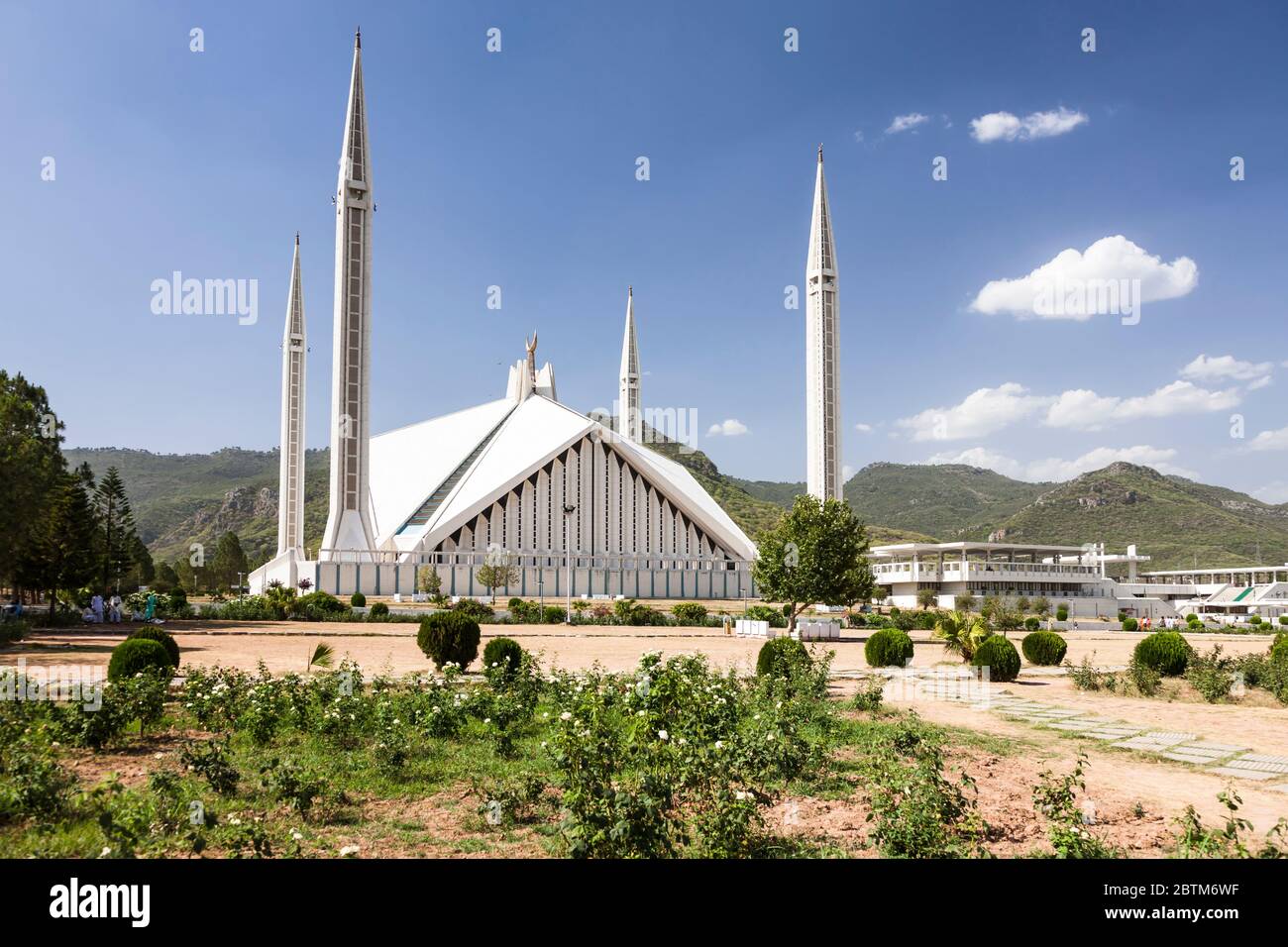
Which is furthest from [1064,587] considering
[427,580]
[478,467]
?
[427,580]

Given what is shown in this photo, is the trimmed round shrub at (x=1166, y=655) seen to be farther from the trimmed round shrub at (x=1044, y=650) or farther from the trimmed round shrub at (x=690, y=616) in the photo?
the trimmed round shrub at (x=690, y=616)

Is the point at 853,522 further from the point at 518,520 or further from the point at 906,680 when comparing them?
the point at 518,520

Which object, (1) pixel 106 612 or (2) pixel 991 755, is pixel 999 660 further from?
(1) pixel 106 612

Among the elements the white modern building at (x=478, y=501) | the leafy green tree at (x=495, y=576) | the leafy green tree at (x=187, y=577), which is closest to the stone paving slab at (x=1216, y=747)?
the leafy green tree at (x=495, y=576)

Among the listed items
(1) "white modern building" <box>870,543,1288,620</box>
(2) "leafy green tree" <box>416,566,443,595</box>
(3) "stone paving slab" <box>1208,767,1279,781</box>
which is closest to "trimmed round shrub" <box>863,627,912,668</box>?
(3) "stone paving slab" <box>1208,767,1279,781</box>

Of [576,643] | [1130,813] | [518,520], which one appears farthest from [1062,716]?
[518,520]

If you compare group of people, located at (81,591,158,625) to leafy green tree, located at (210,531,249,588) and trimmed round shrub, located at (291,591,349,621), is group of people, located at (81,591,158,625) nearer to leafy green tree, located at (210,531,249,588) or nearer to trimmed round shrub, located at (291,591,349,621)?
trimmed round shrub, located at (291,591,349,621)

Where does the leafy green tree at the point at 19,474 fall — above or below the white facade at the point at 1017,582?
above
